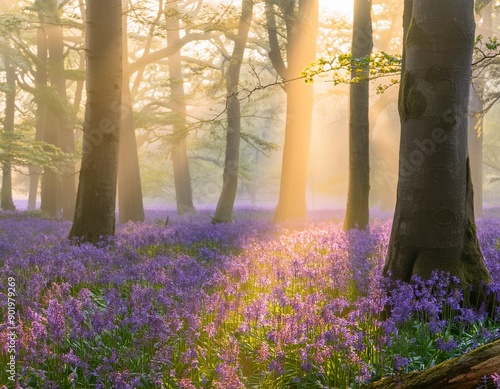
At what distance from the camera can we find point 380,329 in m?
4.71

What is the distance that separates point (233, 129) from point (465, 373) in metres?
18.7

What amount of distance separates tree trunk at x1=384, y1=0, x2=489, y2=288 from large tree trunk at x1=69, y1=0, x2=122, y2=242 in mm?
6464

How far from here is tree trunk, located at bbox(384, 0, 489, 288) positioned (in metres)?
5.71

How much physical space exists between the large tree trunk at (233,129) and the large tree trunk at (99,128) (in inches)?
336

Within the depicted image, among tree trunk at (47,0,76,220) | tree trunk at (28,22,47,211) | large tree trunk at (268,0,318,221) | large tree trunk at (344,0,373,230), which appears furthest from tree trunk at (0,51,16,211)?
large tree trunk at (344,0,373,230)

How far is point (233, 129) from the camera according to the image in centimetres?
2122

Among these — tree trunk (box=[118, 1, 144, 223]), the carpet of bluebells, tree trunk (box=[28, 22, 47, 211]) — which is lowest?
the carpet of bluebells

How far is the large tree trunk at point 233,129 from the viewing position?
64.5ft

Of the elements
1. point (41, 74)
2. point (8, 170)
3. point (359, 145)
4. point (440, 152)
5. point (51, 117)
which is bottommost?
point (440, 152)

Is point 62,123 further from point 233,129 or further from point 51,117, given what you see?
point 233,129

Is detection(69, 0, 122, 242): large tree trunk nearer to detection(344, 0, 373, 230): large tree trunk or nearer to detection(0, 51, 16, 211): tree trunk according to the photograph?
detection(344, 0, 373, 230): large tree trunk

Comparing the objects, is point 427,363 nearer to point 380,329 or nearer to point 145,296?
point 380,329

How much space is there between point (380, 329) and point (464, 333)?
78 cm

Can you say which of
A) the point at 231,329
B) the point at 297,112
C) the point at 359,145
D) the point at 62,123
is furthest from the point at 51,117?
the point at 231,329
